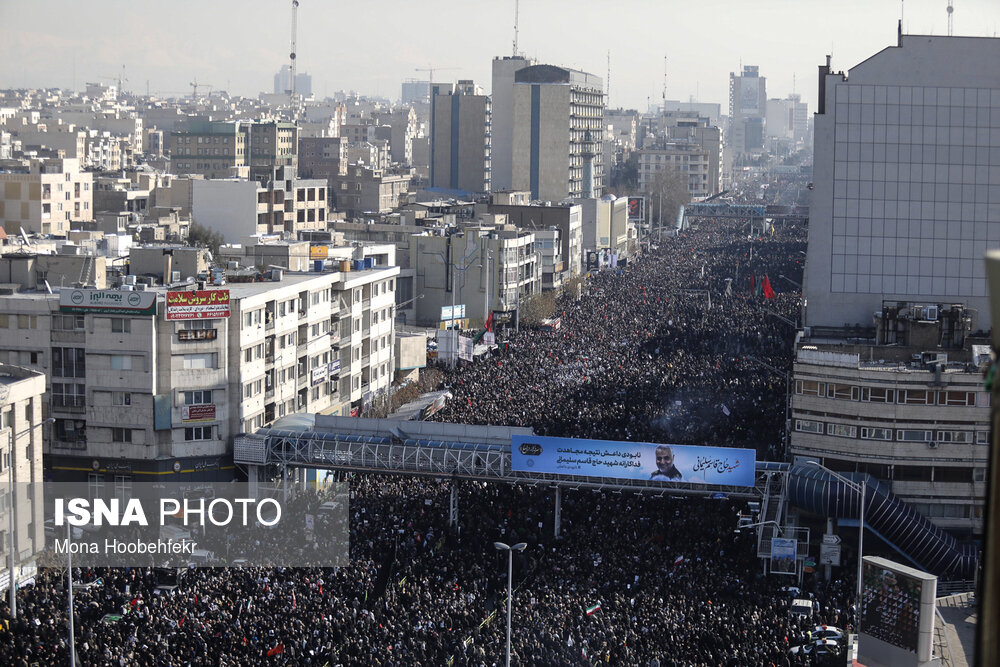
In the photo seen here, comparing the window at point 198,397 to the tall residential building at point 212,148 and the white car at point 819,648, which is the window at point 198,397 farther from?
the tall residential building at point 212,148

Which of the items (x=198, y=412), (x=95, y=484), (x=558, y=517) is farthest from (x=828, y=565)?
(x=95, y=484)

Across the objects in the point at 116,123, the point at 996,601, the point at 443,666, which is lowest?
the point at 443,666

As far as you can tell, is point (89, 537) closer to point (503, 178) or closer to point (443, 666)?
point (443, 666)

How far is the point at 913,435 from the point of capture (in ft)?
118

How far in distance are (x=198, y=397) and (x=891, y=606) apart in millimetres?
20670

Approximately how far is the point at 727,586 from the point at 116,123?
563 ft

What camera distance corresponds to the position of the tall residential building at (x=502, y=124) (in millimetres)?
128250

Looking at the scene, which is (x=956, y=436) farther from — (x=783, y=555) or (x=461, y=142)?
(x=461, y=142)

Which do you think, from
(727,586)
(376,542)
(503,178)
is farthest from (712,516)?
(503,178)

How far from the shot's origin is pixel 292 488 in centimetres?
3784

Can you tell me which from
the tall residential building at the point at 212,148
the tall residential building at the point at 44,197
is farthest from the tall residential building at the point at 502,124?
the tall residential building at the point at 44,197

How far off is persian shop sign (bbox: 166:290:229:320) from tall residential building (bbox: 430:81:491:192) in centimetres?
10603

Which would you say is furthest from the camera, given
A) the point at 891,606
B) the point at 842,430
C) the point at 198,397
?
the point at 198,397

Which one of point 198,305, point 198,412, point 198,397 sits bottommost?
point 198,412
